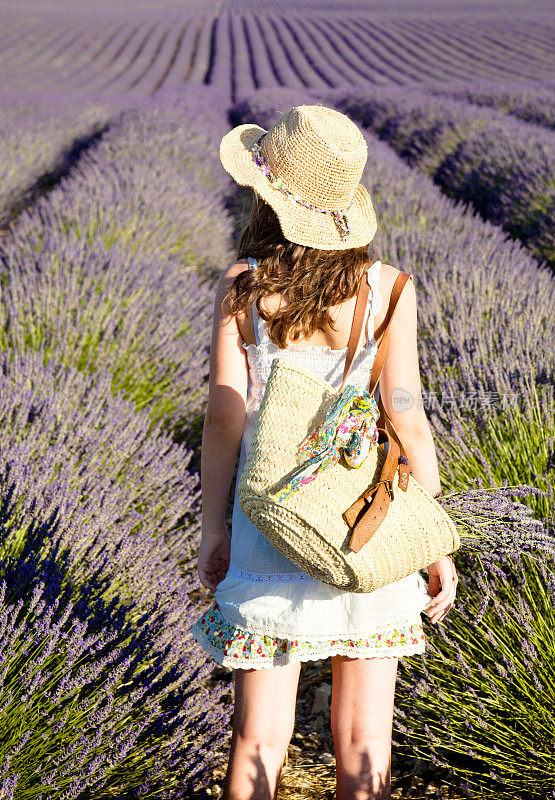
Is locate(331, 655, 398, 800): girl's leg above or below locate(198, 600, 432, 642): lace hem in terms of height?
below

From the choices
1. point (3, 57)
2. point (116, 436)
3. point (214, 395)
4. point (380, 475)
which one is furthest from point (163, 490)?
point (3, 57)

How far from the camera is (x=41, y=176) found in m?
8.21

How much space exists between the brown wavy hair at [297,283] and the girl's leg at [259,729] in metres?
0.54

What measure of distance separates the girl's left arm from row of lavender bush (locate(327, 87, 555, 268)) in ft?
14.3

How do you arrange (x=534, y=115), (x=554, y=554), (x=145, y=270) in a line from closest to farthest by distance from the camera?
(x=554, y=554), (x=145, y=270), (x=534, y=115)

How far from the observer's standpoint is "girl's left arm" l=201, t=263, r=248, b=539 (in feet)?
3.78

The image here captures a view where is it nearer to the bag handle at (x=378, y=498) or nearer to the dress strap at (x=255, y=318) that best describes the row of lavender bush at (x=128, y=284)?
the dress strap at (x=255, y=318)

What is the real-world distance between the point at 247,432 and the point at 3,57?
26.6 metres

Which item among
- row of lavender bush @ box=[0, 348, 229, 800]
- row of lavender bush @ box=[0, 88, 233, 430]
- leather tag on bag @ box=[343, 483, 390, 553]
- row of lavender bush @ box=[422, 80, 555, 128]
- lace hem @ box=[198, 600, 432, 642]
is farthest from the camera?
row of lavender bush @ box=[422, 80, 555, 128]

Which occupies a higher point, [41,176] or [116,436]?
[116,436]

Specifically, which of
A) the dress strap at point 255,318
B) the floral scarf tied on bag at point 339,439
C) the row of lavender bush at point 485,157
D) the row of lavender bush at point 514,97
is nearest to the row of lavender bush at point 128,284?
the dress strap at point 255,318

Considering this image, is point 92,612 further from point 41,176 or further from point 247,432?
point 41,176

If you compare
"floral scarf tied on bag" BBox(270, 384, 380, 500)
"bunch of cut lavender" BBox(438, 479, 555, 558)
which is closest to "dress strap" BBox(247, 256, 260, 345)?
"floral scarf tied on bag" BBox(270, 384, 380, 500)

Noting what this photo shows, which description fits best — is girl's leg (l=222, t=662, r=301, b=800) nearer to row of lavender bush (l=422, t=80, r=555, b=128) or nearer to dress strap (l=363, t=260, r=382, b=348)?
dress strap (l=363, t=260, r=382, b=348)
